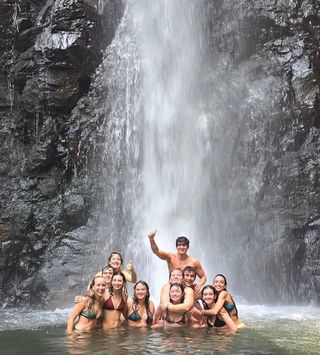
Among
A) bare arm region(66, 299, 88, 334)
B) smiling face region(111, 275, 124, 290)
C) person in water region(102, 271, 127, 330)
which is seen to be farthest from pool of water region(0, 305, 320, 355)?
smiling face region(111, 275, 124, 290)

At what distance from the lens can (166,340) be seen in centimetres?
690

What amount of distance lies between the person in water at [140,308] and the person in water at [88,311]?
0.56 meters

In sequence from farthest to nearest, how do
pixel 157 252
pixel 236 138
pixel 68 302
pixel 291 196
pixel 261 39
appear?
pixel 261 39 → pixel 236 138 → pixel 291 196 → pixel 68 302 → pixel 157 252

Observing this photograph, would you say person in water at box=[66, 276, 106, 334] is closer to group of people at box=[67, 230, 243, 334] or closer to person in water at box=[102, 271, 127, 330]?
group of people at box=[67, 230, 243, 334]

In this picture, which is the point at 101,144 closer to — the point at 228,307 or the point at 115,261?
the point at 115,261

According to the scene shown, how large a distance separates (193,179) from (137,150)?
1.94 m

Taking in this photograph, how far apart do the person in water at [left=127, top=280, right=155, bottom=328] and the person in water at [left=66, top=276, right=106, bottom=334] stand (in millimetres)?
556

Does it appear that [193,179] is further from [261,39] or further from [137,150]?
[261,39]

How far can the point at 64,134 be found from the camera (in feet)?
51.4

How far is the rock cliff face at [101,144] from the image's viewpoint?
45.8 ft

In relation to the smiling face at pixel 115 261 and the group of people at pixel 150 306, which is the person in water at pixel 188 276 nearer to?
the group of people at pixel 150 306

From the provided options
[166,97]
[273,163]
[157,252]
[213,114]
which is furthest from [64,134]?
[157,252]

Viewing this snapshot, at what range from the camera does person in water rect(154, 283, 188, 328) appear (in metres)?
7.88

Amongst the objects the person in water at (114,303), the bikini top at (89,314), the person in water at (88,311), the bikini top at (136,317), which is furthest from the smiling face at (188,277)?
the bikini top at (89,314)
